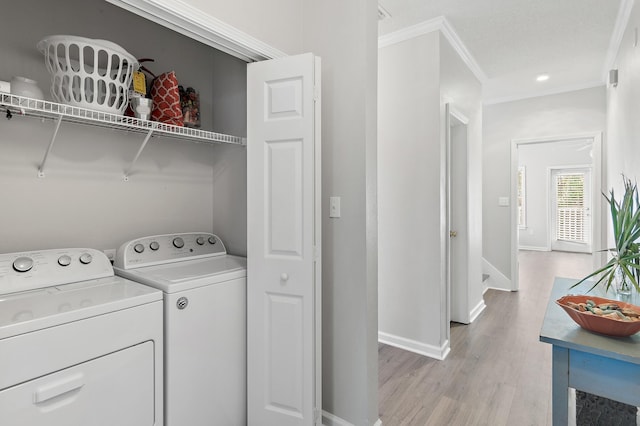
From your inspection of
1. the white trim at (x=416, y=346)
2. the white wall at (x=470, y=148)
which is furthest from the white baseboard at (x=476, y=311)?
the white trim at (x=416, y=346)

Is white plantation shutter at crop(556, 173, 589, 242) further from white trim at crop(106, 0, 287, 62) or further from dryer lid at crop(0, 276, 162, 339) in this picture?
dryer lid at crop(0, 276, 162, 339)

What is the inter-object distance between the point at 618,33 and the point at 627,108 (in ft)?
2.60

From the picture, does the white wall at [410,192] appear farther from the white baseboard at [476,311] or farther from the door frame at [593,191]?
the door frame at [593,191]

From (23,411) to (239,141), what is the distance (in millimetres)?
1542

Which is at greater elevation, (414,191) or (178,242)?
(414,191)

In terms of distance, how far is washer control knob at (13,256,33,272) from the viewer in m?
1.43

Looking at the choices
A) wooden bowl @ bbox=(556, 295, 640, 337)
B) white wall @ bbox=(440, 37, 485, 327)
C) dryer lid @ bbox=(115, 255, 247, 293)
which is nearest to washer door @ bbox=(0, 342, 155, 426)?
dryer lid @ bbox=(115, 255, 247, 293)

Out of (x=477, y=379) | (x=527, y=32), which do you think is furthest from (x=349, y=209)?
(x=527, y=32)

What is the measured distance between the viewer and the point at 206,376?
1.60 metres

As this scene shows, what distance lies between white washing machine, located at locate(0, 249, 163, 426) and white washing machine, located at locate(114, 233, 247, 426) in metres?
0.07

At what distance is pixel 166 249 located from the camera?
197cm

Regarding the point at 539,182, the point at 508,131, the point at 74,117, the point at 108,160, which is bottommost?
the point at 108,160

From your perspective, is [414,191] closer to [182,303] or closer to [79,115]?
[182,303]

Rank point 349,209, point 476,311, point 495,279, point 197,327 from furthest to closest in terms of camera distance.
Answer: point 495,279 < point 476,311 < point 349,209 < point 197,327
